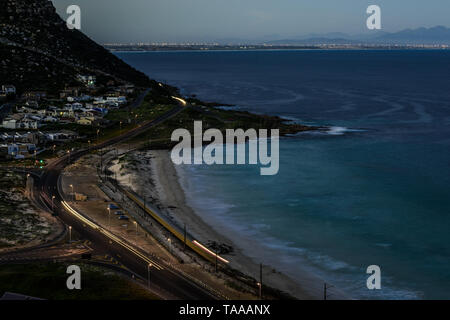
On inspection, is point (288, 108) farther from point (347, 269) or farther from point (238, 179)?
point (347, 269)

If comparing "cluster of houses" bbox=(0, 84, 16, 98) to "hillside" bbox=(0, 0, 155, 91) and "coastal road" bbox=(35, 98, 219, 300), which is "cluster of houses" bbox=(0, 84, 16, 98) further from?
"coastal road" bbox=(35, 98, 219, 300)

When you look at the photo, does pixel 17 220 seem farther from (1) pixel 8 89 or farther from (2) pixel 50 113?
(1) pixel 8 89

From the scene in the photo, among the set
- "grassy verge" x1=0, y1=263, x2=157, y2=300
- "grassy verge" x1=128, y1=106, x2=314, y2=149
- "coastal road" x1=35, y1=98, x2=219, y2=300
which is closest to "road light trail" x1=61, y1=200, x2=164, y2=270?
"coastal road" x1=35, y1=98, x2=219, y2=300

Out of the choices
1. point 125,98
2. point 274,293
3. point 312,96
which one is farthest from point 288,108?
point 274,293

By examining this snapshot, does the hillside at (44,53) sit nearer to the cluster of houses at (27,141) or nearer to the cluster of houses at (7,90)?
the cluster of houses at (7,90)

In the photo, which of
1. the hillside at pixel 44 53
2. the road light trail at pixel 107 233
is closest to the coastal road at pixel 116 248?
the road light trail at pixel 107 233
